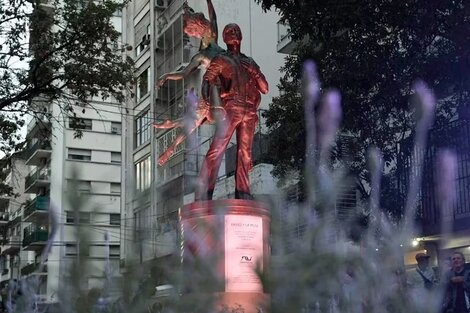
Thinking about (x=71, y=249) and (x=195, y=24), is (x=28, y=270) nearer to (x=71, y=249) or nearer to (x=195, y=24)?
(x=71, y=249)

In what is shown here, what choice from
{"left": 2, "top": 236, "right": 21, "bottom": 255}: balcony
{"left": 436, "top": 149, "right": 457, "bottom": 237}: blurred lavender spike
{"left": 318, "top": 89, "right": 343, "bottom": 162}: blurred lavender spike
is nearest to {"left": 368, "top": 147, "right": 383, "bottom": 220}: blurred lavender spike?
{"left": 318, "top": 89, "right": 343, "bottom": 162}: blurred lavender spike

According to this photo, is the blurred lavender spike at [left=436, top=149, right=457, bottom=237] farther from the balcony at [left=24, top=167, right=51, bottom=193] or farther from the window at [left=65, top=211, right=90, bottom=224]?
the balcony at [left=24, top=167, right=51, bottom=193]

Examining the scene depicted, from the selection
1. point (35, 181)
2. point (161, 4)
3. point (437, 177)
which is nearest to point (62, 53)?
point (437, 177)

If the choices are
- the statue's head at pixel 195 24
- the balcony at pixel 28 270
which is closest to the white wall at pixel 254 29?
the statue's head at pixel 195 24

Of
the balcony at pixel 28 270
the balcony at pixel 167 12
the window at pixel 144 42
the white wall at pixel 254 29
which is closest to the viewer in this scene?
the balcony at pixel 28 270

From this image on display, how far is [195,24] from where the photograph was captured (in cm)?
752

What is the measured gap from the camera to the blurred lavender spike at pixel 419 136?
31.6 ft

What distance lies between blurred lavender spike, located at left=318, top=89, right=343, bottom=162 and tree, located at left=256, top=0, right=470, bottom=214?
0.15 meters

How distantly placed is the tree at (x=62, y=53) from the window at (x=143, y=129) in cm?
1592

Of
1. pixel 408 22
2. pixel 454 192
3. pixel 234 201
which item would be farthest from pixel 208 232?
pixel 454 192

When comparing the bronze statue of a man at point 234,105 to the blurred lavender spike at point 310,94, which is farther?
the blurred lavender spike at point 310,94

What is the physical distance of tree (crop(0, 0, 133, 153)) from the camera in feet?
37.1

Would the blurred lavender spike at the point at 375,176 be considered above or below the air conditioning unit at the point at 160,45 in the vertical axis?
below

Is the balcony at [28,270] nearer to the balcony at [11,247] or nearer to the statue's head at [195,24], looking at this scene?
the balcony at [11,247]
